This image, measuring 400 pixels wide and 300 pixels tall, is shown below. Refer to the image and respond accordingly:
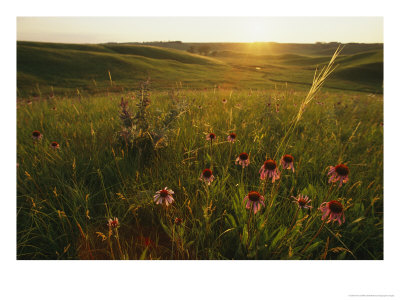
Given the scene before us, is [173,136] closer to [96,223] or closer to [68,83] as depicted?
[96,223]

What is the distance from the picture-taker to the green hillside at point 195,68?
3010 mm

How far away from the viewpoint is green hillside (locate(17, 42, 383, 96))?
301 cm

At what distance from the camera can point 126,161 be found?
1.62 metres

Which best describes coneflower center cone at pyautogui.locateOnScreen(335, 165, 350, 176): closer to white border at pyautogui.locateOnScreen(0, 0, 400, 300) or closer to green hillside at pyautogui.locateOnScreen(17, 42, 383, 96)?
white border at pyautogui.locateOnScreen(0, 0, 400, 300)

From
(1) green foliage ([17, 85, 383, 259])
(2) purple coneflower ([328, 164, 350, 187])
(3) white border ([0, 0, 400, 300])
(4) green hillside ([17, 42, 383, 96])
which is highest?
(4) green hillside ([17, 42, 383, 96])

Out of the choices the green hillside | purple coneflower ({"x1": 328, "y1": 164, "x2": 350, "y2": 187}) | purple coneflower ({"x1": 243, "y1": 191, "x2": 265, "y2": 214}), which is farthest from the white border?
the green hillside

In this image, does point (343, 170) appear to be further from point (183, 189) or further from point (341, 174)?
point (183, 189)

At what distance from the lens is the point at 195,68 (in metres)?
4.49

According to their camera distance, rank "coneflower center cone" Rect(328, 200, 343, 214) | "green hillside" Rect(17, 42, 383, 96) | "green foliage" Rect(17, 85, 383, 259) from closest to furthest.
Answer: "coneflower center cone" Rect(328, 200, 343, 214) < "green foliage" Rect(17, 85, 383, 259) < "green hillside" Rect(17, 42, 383, 96)

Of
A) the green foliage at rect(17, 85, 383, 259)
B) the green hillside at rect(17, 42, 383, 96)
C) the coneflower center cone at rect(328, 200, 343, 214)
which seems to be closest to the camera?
the coneflower center cone at rect(328, 200, 343, 214)
